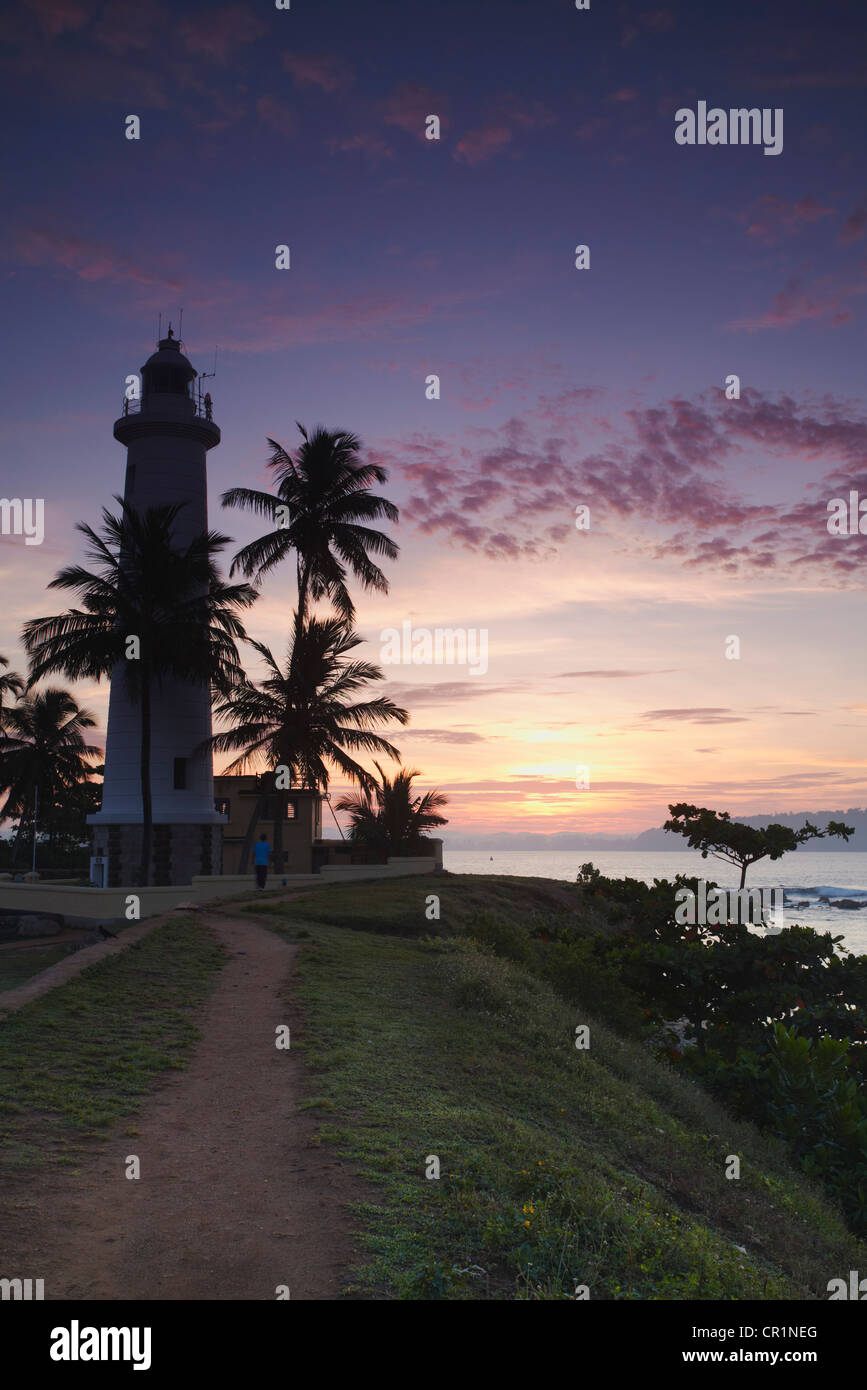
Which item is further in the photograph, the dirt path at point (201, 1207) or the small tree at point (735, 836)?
the small tree at point (735, 836)

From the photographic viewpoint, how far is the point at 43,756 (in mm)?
56719

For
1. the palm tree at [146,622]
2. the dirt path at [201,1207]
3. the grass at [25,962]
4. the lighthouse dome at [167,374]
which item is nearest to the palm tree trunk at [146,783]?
the palm tree at [146,622]

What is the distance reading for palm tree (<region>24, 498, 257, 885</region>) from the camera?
103 ft

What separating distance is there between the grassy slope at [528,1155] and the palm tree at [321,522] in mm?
21683

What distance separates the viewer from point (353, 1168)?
6992mm

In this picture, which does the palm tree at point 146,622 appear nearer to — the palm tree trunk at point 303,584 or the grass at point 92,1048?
the palm tree trunk at point 303,584

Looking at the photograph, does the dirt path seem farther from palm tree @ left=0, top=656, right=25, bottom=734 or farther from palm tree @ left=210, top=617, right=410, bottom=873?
palm tree @ left=0, top=656, right=25, bottom=734

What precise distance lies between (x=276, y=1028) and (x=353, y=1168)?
4.73 meters

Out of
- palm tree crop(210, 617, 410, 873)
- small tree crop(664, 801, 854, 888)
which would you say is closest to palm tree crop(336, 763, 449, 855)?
palm tree crop(210, 617, 410, 873)

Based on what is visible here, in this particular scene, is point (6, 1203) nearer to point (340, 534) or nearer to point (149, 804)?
point (149, 804)

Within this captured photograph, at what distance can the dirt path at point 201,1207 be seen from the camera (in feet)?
17.0

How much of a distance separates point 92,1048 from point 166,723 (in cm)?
2454

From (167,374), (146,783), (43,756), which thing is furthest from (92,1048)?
(43,756)

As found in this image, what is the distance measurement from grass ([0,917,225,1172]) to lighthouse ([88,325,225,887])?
694 inches
